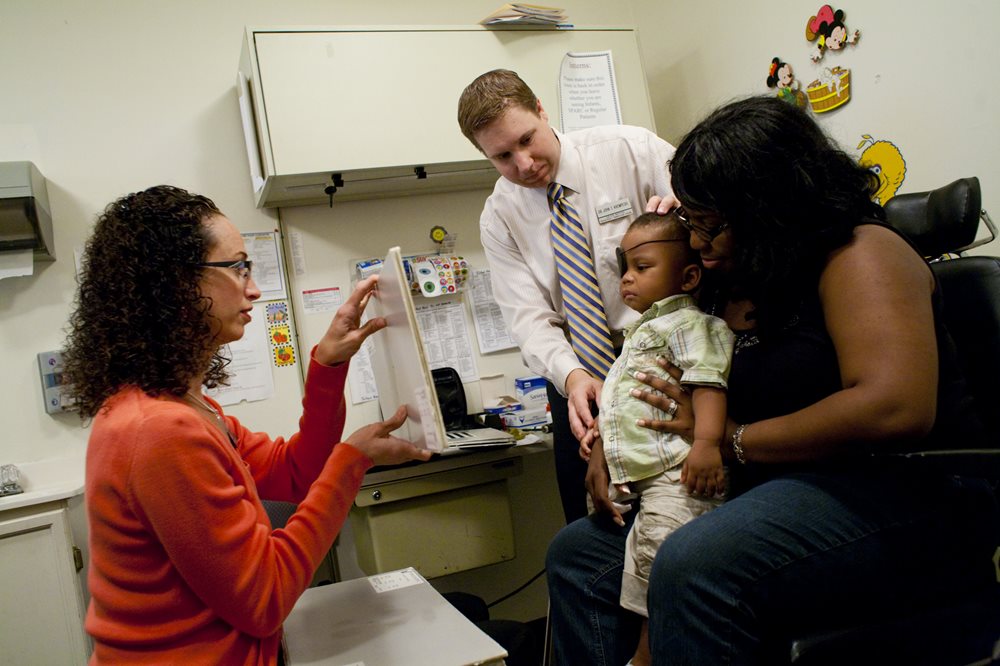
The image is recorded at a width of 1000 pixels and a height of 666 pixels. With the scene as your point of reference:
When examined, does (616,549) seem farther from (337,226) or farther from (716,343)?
(337,226)

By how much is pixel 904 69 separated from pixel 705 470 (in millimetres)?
1516

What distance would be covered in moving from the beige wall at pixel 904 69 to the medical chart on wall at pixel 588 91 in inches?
17.2

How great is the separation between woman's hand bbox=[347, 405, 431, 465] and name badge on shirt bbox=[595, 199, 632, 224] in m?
0.87

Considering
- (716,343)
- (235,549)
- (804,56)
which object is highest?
(804,56)

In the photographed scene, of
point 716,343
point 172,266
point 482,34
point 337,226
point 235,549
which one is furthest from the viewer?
point 337,226

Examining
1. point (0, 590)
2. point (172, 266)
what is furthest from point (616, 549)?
point (0, 590)

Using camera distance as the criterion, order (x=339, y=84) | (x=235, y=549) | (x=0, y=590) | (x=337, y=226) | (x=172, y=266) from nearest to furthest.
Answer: (x=235, y=549)
(x=172, y=266)
(x=0, y=590)
(x=339, y=84)
(x=337, y=226)

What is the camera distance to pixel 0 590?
6.20 ft

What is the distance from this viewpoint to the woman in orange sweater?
0.97 metres

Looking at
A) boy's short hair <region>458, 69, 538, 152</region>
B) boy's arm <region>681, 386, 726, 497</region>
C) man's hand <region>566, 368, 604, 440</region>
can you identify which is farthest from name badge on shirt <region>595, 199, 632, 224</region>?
boy's arm <region>681, 386, 726, 497</region>

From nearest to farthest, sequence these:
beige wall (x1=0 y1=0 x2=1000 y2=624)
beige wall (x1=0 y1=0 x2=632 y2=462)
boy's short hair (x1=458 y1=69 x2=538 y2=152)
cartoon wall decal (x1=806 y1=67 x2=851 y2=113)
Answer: boy's short hair (x1=458 y1=69 x2=538 y2=152)
beige wall (x1=0 y1=0 x2=1000 y2=624)
cartoon wall decal (x1=806 y1=67 x2=851 y2=113)
beige wall (x1=0 y1=0 x2=632 y2=462)

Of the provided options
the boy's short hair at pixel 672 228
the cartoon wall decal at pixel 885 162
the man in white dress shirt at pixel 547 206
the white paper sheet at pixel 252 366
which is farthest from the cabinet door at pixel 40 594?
the cartoon wall decal at pixel 885 162

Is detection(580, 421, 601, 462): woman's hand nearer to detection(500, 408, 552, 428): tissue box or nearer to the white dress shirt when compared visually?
the white dress shirt

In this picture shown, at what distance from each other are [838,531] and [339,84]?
1.96 meters
